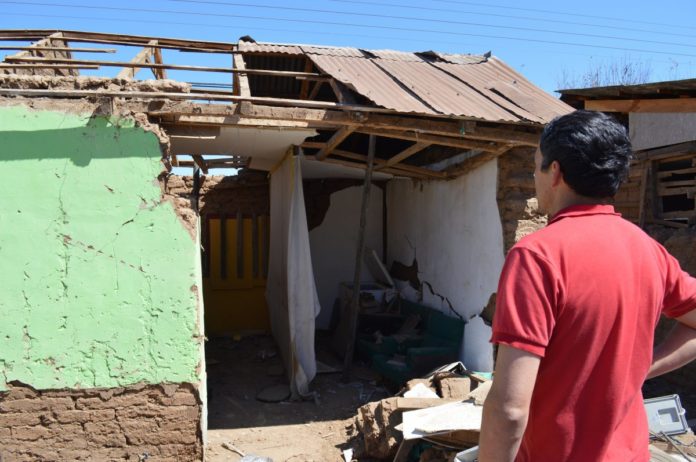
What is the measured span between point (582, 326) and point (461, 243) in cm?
497

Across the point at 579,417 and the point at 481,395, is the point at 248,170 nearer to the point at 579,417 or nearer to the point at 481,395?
the point at 481,395

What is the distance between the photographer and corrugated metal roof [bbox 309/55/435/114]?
468 centimetres

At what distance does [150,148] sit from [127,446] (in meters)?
2.29

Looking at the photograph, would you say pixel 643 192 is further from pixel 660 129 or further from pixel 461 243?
pixel 461 243

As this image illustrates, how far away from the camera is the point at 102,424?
14.0ft

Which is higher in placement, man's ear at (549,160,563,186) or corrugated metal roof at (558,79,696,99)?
corrugated metal roof at (558,79,696,99)

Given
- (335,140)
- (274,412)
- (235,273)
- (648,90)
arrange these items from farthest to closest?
1. (235,273)
2. (274,412)
3. (335,140)
4. (648,90)

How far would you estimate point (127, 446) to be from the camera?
4324 millimetres

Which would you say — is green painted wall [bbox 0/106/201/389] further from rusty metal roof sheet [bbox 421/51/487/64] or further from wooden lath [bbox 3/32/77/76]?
rusty metal roof sheet [bbox 421/51/487/64]

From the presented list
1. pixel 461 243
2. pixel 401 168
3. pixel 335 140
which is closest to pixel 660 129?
pixel 461 243

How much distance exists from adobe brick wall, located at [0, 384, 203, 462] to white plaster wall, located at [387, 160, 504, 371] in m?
2.90

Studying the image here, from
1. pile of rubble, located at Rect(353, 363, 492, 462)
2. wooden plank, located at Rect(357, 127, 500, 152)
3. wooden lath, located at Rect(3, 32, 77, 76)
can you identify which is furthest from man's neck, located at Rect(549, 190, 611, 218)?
wooden lath, located at Rect(3, 32, 77, 76)

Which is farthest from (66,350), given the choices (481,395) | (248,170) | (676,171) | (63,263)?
(676,171)

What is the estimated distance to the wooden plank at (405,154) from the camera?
18.5ft
